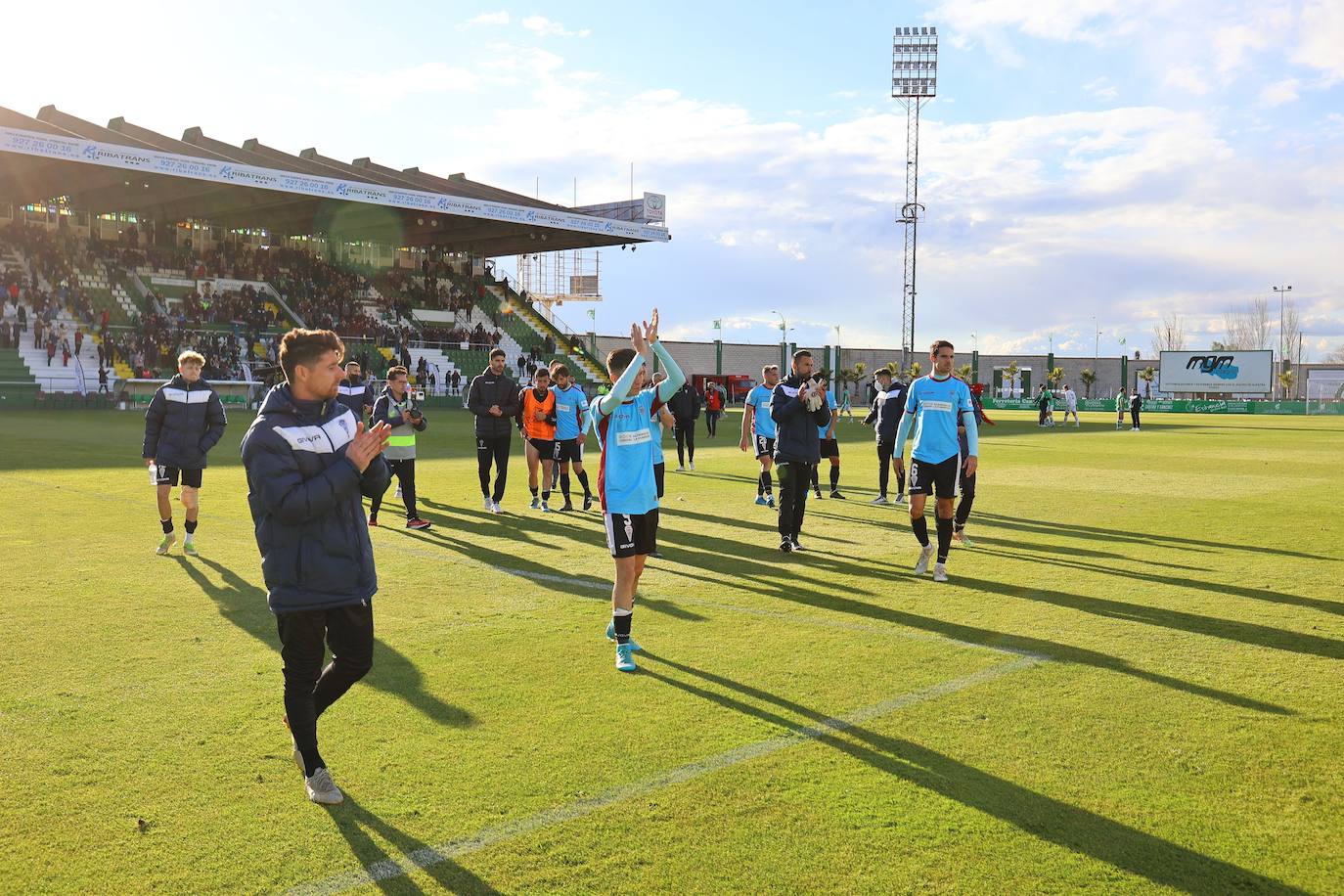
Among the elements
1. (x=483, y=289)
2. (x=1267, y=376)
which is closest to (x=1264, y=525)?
(x=483, y=289)

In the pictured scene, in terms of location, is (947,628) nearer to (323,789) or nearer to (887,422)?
(323,789)

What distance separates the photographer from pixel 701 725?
5.23 m

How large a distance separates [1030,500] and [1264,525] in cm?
335

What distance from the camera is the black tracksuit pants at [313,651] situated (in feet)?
14.1

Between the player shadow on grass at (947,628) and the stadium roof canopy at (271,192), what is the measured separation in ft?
115

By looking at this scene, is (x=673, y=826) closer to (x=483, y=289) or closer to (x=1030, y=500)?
(x=1030, y=500)

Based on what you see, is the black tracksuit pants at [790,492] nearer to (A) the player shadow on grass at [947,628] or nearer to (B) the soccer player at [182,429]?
(A) the player shadow on grass at [947,628]

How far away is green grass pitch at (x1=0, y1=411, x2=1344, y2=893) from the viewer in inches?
150

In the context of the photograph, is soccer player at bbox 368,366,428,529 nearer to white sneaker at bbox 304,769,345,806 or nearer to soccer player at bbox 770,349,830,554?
soccer player at bbox 770,349,830,554

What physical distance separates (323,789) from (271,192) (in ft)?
144

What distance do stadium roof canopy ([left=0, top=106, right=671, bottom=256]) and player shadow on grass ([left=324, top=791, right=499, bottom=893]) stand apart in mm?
37805

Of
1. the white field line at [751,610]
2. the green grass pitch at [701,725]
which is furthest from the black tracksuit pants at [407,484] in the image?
the white field line at [751,610]

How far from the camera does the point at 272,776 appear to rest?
4566mm

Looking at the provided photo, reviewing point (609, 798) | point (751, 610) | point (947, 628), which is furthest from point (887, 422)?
point (609, 798)
